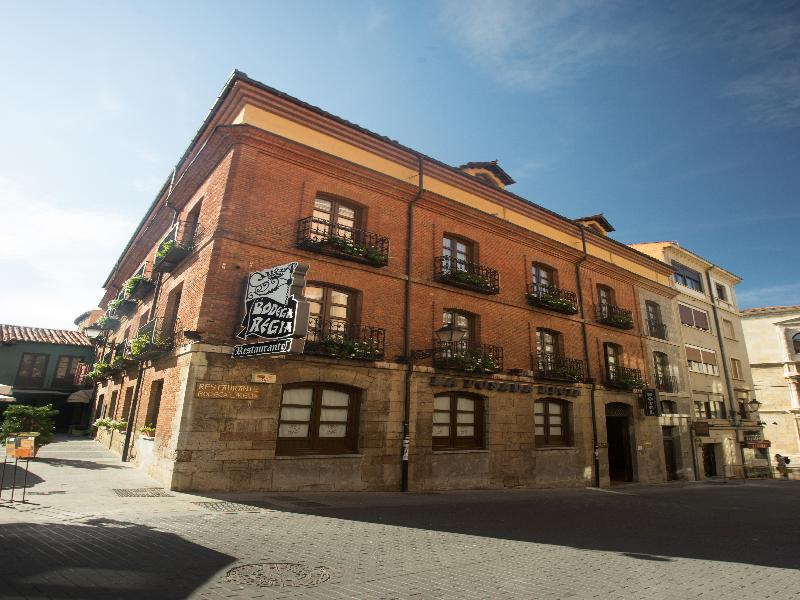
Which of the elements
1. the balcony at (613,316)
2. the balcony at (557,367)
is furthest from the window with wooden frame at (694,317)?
the balcony at (557,367)

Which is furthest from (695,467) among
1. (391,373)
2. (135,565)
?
(135,565)

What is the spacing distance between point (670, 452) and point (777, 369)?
23.5 metres

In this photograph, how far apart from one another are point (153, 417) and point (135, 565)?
32.8 ft

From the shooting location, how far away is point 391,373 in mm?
13156

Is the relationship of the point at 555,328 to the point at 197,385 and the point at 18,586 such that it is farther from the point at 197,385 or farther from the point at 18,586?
the point at 18,586

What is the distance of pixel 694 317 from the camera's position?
1070 inches

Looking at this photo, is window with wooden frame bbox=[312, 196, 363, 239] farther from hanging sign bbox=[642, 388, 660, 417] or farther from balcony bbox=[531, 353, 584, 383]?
hanging sign bbox=[642, 388, 660, 417]

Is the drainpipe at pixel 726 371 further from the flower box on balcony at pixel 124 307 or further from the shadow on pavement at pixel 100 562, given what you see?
the flower box on balcony at pixel 124 307

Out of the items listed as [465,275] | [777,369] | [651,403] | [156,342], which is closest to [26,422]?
[156,342]

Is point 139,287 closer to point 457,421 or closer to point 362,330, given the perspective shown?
point 362,330

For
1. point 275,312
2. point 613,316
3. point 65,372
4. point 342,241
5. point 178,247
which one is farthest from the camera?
point 65,372

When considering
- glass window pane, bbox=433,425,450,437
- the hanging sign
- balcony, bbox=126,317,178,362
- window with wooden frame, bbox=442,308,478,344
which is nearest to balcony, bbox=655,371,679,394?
the hanging sign

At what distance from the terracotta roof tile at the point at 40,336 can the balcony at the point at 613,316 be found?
34.2m

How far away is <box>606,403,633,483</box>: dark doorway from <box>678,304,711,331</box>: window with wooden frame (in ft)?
31.4
